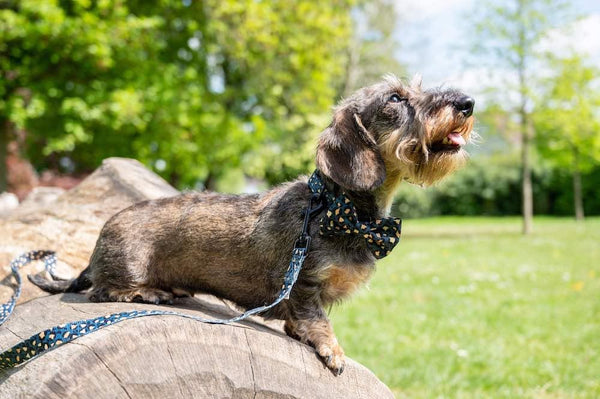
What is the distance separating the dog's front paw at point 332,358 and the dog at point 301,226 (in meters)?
0.06

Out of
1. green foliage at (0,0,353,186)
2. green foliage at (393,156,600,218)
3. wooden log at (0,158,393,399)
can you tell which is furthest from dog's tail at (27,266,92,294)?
green foliage at (393,156,600,218)

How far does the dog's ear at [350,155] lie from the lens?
3092 millimetres

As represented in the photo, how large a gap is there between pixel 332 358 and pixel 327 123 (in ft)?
18.3

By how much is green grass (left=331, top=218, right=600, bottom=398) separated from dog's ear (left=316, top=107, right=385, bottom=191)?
0.75 m

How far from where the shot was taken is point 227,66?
19.2 meters

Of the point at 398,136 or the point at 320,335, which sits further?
the point at 398,136

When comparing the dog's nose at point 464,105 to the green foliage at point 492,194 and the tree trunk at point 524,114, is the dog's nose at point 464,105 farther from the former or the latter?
the green foliage at point 492,194

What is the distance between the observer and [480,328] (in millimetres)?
7797

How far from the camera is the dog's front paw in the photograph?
2.93 m

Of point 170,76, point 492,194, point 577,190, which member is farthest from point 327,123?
point 492,194

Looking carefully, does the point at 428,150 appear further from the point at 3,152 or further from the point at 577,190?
the point at 577,190

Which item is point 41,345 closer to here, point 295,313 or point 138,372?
point 138,372

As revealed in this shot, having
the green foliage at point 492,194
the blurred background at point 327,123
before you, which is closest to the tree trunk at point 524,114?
the blurred background at point 327,123

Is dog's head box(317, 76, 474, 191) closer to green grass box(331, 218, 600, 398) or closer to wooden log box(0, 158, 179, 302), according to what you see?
green grass box(331, 218, 600, 398)
